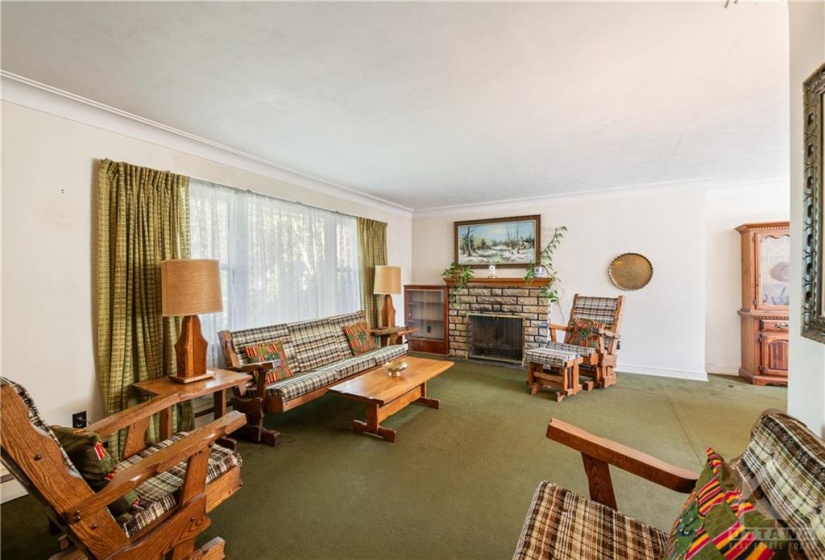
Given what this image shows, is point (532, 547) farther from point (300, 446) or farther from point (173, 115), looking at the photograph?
point (173, 115)

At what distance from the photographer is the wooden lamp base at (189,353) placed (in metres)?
2.35

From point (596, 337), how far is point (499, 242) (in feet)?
6.38

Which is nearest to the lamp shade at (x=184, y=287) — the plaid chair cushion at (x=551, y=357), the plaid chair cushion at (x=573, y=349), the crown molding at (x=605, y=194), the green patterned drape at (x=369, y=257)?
the green patterned drape at (x=369, y=257)

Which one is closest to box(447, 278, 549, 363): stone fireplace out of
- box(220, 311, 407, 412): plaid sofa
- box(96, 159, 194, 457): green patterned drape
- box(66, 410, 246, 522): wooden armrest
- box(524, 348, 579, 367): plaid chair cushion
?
box(524, 348, 579, 367): plaid chair cushion

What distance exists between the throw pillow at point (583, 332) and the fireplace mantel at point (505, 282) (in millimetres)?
708

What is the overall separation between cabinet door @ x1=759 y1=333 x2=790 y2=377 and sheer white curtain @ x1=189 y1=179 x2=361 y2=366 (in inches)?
188

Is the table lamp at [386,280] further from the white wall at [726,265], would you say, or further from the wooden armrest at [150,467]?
the white wall at [726,265]

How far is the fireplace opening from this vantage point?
4855 mm

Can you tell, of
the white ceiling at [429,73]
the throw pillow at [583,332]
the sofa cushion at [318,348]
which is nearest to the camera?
the white ceiling at [429,73]

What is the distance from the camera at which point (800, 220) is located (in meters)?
1.07

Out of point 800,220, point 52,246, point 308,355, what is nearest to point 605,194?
point 800,220

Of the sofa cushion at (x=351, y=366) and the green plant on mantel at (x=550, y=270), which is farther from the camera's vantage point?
the green plant on mantel at (x=550, y=270)

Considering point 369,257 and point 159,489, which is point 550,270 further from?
point 159,489

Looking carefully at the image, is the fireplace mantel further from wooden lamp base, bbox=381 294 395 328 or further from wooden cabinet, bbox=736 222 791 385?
wooden cabinet, bbox=736 222 791 385
